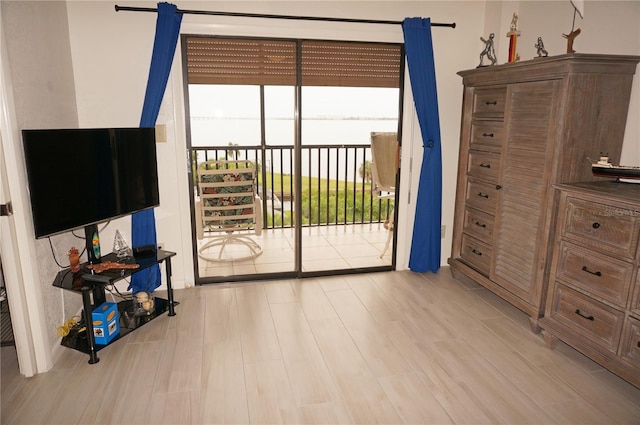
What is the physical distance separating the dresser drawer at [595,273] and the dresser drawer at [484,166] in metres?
0.84

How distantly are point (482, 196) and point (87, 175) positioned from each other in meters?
2.72

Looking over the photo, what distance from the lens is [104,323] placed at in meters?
2.51

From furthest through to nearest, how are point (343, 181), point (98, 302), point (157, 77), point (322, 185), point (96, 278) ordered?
point (343, 181)
point (322, 185)
point (157, 77)
point (98, 302)
point (96, 278)

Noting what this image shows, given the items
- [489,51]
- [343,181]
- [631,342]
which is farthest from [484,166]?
[343,181]

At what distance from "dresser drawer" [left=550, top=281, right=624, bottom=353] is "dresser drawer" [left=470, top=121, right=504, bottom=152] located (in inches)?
43.4

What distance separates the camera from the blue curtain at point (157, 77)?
295 centimetres

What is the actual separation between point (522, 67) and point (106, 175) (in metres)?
2.68

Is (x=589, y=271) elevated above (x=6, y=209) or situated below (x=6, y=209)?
below

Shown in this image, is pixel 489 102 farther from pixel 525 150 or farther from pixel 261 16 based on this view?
pixel 261 16

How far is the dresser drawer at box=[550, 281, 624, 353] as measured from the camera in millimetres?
2152

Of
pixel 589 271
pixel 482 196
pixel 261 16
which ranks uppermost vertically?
pixel 261 16

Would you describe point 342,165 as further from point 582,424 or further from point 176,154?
point 582,424

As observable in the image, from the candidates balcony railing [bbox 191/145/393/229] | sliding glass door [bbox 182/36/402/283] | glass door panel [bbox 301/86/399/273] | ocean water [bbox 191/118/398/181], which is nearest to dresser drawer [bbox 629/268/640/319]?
sliding glass door [bbox 182/36/402/283]

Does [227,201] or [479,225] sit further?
[227,201]
